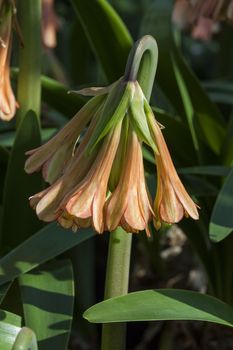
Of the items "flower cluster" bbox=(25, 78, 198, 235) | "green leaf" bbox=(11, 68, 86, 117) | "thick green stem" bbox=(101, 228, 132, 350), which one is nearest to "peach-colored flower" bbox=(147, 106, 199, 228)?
Result: "flower cluster" bbox=(25, 78, 198, 235)

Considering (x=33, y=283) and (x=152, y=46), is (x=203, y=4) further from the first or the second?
(x=33, y=283)

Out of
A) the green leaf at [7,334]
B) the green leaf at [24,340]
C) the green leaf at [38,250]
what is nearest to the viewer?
the green leaf at [24,340]

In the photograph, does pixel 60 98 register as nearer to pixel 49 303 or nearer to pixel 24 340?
pixel 49 303

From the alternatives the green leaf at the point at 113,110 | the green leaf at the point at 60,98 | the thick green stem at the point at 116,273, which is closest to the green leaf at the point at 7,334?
the thick green stem at the point at 116,273

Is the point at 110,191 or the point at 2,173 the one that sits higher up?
the point at 110,191

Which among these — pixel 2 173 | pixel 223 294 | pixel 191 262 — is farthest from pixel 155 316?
pixel 191 262

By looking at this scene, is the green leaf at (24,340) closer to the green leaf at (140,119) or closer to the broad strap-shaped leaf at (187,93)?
the green leaf at (140,119)

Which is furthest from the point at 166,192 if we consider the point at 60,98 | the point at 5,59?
the point at 60,98
